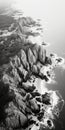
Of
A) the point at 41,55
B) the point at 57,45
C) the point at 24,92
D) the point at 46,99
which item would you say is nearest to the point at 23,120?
the point at 46,99

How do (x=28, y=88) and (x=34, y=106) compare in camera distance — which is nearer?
(x=34, y=106)

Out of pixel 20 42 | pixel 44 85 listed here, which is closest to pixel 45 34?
pixel 20 42

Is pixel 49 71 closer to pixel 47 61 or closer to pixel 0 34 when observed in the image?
pixel 47 61

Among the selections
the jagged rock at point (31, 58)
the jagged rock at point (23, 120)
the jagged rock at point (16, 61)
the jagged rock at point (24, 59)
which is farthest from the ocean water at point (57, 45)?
the jagged rock at point (16, 61)

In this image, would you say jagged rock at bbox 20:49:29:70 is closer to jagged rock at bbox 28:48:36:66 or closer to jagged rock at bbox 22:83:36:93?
jagged rock at bbox 28:48:36:66

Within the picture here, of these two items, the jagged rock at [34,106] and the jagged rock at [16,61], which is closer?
the jagged rock at [34,106]

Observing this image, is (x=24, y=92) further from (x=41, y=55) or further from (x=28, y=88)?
(x=41, y=55)

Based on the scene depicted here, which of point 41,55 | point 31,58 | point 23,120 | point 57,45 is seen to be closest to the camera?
point 23,120

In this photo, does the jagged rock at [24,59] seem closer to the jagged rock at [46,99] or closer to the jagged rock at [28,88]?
the jagged rock at [28,88]

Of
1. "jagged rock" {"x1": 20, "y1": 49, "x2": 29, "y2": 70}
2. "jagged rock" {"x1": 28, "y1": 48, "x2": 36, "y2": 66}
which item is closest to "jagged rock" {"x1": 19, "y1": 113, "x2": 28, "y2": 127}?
"jagged rock" {"x1": 20, "y1": 49, "x2": 29, "y2": 70}

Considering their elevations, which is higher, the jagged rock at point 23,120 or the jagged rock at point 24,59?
the jagged rock at point 24,59

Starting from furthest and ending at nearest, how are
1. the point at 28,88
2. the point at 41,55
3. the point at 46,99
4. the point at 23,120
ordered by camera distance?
1. the point at 41,55
2. the point at 28,88
3. the point at 46,99
4. the point at 23,120
